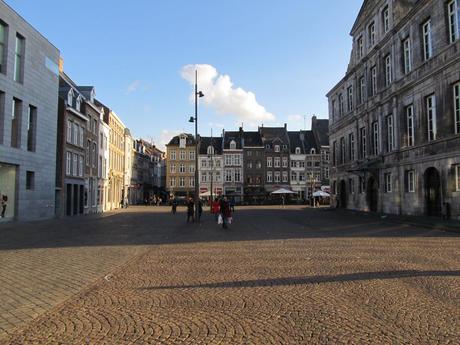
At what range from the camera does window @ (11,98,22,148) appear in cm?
2798

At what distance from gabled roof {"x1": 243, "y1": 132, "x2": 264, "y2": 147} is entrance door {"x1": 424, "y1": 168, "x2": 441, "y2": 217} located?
59.0m

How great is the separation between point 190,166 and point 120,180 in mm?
25345

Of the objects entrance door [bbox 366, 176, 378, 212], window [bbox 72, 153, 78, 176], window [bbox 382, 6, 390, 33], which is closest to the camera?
window [bbox 382, 6, 390, 33]

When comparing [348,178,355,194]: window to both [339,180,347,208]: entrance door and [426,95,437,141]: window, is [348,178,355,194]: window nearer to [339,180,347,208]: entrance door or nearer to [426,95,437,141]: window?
[339,180,347,208]: entrance door

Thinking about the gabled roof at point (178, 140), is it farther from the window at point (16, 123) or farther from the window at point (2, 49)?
the window at point (2, 49)

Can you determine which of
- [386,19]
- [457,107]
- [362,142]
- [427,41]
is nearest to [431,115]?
[457,107]

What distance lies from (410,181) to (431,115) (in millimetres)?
5282

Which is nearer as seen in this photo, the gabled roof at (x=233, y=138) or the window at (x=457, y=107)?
the window at (x=457, y=107)

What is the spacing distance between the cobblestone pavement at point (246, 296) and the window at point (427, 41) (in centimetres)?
1788

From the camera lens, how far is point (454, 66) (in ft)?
78.1

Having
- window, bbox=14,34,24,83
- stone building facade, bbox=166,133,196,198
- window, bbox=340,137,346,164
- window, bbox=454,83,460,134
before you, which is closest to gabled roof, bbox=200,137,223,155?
stone building facade, bbox=166,133,196,198

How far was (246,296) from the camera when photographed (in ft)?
22.7

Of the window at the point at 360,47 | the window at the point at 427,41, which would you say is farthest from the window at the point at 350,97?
the window at the point at 427,41

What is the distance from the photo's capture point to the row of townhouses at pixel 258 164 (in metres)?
85.1
